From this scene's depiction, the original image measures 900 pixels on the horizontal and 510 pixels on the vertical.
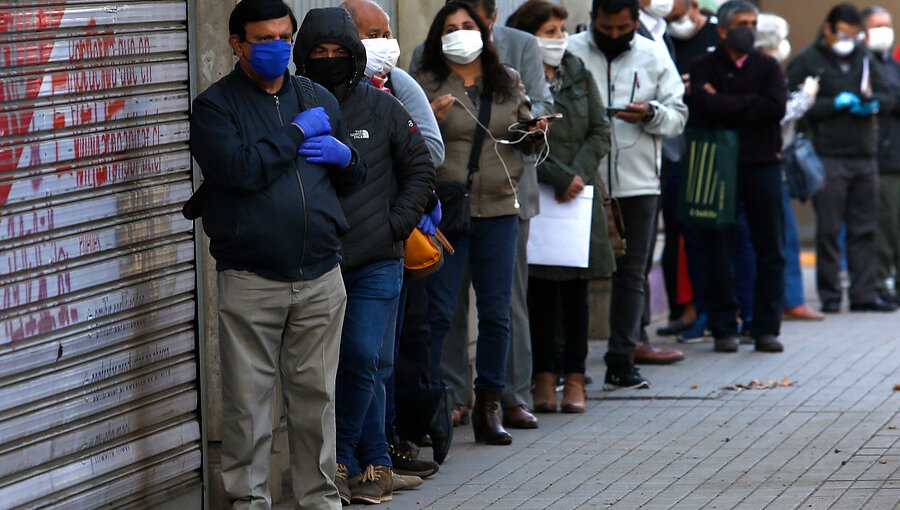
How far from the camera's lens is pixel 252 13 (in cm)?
577

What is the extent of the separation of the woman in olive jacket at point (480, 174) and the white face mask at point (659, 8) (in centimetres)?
283

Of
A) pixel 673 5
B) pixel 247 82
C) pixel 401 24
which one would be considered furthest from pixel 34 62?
pixel 673 5

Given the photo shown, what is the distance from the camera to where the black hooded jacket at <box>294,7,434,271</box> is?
6.50m

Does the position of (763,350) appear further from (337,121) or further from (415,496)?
(337,121)

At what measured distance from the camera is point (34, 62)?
17.6ft

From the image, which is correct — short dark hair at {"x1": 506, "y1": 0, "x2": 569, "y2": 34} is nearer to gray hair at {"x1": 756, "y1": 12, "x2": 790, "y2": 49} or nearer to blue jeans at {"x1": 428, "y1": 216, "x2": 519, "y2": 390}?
blue jeans at {"x1": 428, "y1": 216, "x2": 519, "y2": 390}

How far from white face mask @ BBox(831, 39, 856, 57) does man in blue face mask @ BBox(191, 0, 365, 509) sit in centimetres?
810

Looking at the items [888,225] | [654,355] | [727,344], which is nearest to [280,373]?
[654,355]

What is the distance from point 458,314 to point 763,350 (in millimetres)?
3265

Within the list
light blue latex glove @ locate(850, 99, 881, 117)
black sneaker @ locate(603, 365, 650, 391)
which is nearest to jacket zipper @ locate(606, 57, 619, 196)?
black sneaker @ locate(603, 365, 650, 391)

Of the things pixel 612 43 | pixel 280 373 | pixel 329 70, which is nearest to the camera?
pixel 280 373

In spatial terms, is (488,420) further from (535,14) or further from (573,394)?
(535,14)

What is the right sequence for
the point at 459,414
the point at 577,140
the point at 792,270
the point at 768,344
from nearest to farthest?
the point at 459,414
the point at 577,140
the point at 768,344
the point at 792,270

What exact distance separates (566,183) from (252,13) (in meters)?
3.32
